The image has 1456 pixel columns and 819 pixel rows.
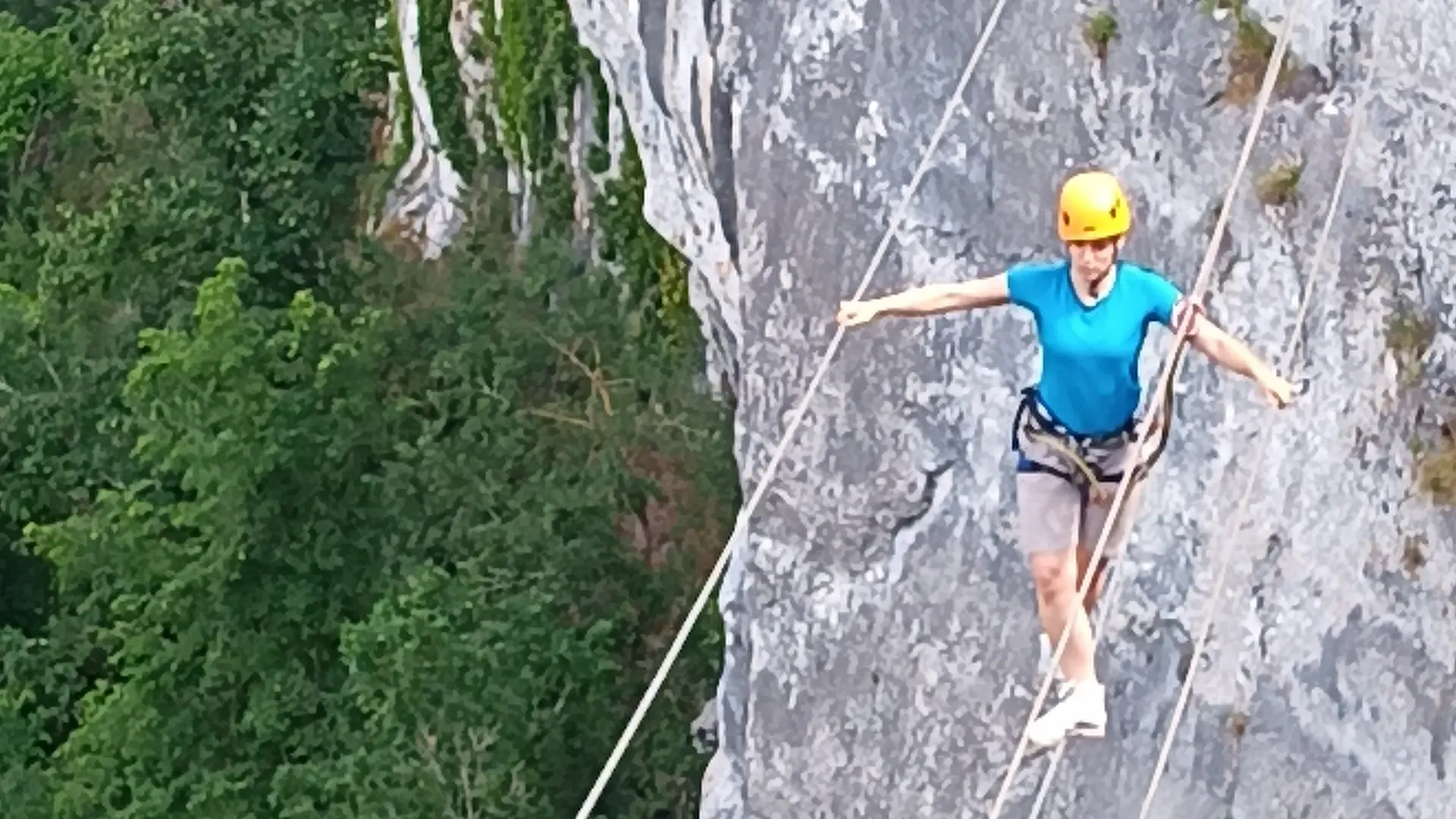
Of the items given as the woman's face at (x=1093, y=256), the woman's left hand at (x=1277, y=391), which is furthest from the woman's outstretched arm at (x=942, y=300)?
the woman's left hand at (x=1277, y=391)

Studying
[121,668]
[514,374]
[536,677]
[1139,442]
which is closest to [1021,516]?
[1139,442]

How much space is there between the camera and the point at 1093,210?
14.0 feet

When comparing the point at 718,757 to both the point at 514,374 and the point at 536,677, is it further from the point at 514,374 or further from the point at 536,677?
the point at 514,374

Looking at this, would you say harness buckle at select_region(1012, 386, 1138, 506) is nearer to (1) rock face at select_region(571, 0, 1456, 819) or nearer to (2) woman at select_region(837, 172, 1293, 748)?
(2) woman at select_region(837, 172, 1293, 748)

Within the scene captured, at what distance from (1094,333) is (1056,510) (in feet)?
1.70

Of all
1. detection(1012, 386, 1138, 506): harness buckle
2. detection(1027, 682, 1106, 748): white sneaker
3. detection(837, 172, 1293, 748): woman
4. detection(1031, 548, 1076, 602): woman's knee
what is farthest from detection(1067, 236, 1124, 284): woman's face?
detection(1027, 682, 1106, 748): white sneaker

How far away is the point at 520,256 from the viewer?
40.5ft

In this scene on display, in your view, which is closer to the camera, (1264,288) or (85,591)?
(1264,288)

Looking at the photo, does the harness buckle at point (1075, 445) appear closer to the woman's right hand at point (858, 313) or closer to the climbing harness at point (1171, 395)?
the climbing harness at point (1171, 395)

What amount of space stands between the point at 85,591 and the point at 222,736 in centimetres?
188

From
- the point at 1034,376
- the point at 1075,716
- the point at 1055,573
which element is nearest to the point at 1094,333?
the point at 1055,573

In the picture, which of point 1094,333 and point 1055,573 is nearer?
point 1094,333

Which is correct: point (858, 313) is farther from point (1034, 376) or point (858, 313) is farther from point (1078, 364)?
point (1034, 376)

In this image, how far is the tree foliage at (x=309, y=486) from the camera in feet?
35.6
